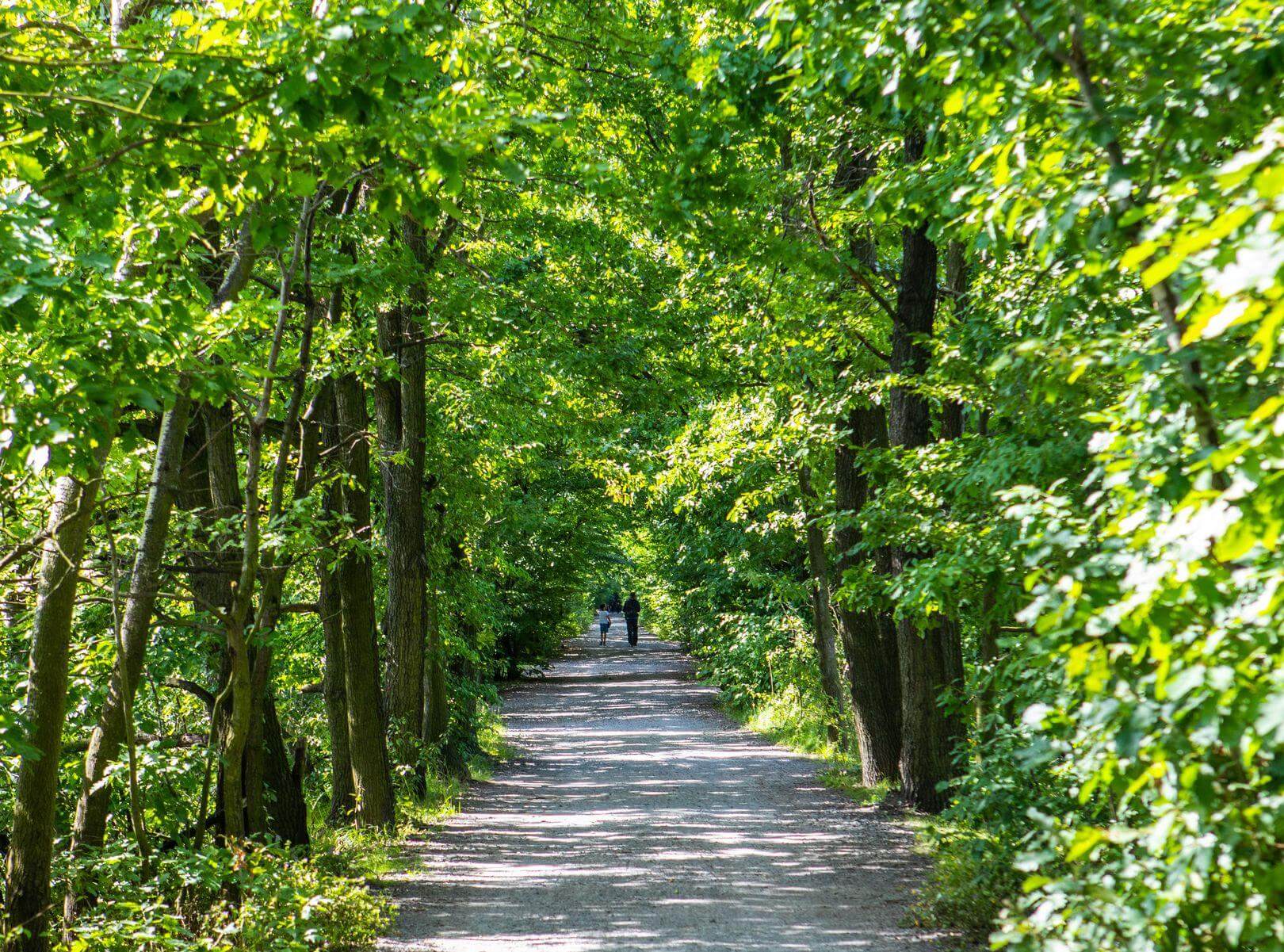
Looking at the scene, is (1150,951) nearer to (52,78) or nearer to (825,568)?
(52,78)

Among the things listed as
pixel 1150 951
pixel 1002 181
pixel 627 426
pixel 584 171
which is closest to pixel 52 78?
pixel 584 171

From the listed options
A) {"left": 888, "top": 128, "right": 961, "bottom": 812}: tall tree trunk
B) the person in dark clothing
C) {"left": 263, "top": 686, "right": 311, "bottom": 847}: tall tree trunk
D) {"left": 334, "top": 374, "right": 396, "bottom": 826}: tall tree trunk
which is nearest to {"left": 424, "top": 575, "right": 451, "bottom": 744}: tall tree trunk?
{"left": 334, "top": 374, "right": 396, "bottom": 826}: tall tree trunk

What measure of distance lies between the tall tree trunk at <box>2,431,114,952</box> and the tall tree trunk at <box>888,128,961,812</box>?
18.6 feet

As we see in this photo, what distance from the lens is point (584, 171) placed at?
18.8 feet

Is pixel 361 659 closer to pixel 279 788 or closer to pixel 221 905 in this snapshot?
pixel 279 788

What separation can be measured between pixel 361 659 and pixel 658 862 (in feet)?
11.0

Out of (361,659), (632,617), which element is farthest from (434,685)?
(632,617)

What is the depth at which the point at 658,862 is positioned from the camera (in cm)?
992

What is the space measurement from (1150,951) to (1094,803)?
3.41 metres

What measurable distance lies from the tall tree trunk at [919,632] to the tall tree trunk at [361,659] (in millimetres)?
4971

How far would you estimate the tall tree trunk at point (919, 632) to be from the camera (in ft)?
31.7

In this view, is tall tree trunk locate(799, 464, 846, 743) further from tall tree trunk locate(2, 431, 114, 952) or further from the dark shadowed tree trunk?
tall tree trunk locate(2, 431, 114, 952)

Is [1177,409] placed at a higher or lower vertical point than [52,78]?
lower

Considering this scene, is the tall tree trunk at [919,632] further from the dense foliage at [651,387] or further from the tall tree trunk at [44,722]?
the tall tree trunk at [44,722]
